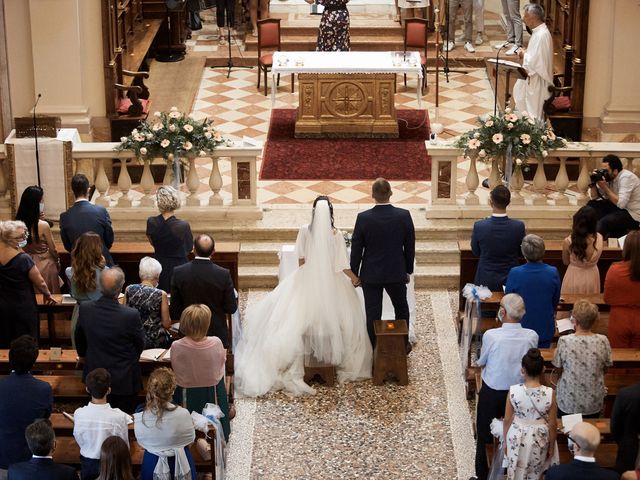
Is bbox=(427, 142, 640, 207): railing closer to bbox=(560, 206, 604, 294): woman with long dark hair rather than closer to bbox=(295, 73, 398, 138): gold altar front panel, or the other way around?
bbox=(560, 206, 604, 294): woman with long dark hair

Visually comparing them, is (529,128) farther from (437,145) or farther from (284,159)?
(284,159)

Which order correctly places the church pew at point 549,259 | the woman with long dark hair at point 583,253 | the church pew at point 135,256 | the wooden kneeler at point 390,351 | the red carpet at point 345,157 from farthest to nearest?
the red carpet at point 345,157
the church pew at point 549,259
the church pew at point 135,256
the wooden kneeler at point 390,351
the woman with long dark hair at point 583,253

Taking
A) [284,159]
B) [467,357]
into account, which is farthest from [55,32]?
[467,357]

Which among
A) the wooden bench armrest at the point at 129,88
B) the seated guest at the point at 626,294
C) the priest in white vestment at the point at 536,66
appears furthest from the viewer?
the wooden bench armrest at the point at 129,88

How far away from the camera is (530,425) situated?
719 centimetres

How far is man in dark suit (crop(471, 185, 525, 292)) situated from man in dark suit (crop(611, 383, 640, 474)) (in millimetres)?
2316

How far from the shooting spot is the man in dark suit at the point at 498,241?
9031mm

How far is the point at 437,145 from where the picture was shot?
37.3 feet

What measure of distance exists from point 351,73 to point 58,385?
6841 millimetres

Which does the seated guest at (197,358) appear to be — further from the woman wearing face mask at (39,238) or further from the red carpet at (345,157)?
the red carpet at (345,157)

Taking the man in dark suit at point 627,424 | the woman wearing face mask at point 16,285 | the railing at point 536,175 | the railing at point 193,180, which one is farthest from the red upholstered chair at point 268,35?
the man in dark suit at point 627,424

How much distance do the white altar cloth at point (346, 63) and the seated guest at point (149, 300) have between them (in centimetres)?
625

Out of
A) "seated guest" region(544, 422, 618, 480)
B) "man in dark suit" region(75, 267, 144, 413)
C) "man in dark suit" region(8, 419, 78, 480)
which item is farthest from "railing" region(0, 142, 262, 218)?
"seated guest" region(544, 422, 618, 480)

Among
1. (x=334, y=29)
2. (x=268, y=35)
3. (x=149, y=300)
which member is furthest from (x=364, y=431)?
(x=268, y=35)
